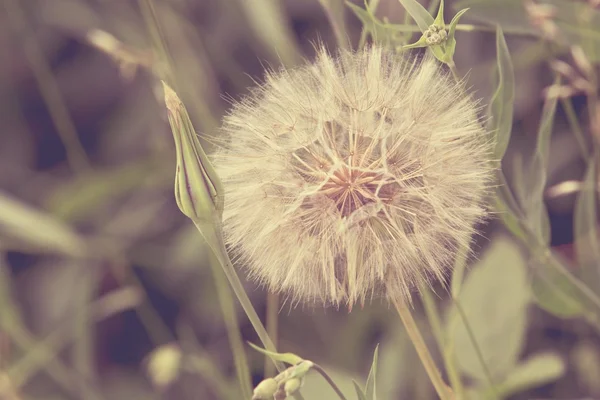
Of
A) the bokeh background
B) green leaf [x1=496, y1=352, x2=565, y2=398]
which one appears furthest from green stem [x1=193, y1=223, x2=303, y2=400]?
the bokeh background

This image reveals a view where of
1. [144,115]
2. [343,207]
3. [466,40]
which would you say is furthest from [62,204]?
[343,207]

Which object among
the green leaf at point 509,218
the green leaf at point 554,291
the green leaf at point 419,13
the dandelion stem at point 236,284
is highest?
the green leaf at point 419,13

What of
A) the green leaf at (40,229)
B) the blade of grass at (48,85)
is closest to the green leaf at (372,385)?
the green leaf at (40,229)

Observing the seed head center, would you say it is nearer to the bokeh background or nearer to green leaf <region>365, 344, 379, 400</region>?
green leaf <region>365, 344, 379, 400</region>

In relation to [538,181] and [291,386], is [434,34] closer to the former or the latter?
[538,181]

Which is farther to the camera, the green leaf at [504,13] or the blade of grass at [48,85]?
the blade of grass at [48,85]

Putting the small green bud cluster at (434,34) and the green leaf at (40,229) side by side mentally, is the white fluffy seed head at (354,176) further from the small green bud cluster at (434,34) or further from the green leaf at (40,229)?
the green leaf at (40,229)
